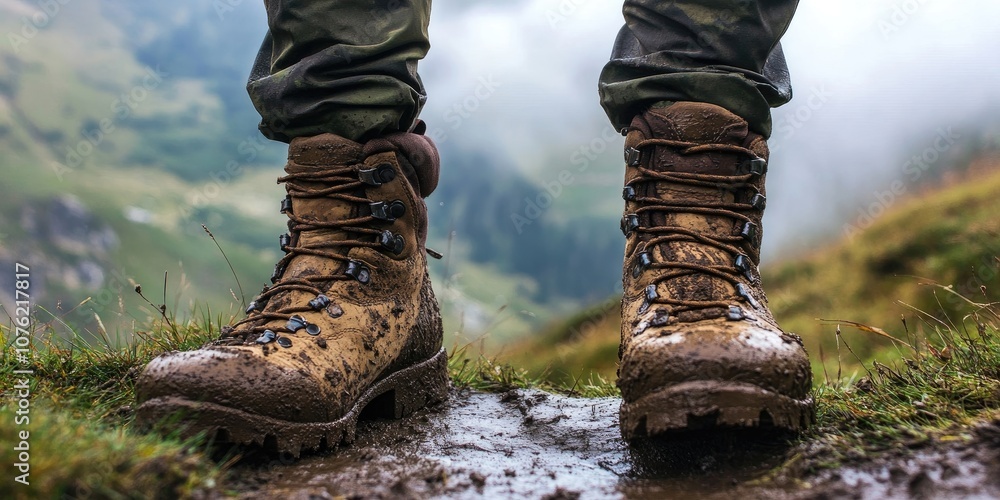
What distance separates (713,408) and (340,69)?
149cm

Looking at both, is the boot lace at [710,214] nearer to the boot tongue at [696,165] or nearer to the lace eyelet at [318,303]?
the boot tongue at [696,165]

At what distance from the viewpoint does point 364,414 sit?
8.68ft

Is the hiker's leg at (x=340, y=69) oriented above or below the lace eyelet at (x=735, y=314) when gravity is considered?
above

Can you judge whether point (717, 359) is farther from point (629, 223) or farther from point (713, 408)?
point (629, 223)

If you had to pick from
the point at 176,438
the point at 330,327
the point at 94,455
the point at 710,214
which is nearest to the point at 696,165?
the point at 710,214

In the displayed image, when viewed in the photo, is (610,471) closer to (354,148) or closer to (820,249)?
(354,148)

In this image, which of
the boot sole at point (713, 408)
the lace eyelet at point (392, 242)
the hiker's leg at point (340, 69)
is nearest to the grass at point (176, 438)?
the boot sole at point (713, 408)

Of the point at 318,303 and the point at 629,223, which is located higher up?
the point at 629,223

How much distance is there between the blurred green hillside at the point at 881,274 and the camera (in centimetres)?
720

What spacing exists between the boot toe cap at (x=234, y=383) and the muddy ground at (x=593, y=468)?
5.8 inches

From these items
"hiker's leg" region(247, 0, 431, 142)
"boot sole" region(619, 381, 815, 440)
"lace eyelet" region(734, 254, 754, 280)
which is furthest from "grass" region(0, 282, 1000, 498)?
"hiker's leg" region(247, 0, 431, 142)

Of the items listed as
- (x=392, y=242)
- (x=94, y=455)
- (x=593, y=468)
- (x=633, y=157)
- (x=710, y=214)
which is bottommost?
(x=593, y=468)

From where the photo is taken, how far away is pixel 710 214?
234cm

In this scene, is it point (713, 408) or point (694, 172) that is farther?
point (694, 172)
